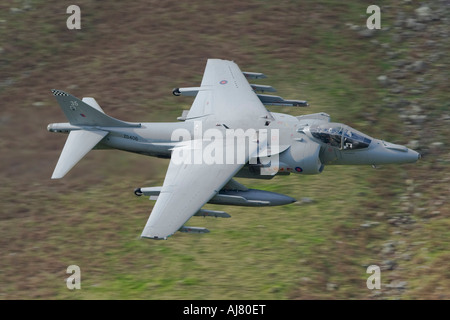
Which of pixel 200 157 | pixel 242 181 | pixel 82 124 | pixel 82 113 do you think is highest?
pixel 82 113

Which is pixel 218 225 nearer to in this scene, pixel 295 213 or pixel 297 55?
pixel 295 213

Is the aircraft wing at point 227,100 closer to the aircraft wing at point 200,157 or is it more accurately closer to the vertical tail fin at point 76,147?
the aircraft wing at point 200,157

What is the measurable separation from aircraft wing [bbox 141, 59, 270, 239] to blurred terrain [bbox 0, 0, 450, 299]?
2317 mm

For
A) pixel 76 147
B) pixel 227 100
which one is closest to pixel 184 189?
pixel 76 147

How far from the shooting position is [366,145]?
2508 centimetres

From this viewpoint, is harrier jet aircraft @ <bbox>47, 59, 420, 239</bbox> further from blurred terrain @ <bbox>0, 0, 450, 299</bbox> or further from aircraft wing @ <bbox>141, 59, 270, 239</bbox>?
blurred terrain @ <bbox>0, 0, 450, 299</bbox>

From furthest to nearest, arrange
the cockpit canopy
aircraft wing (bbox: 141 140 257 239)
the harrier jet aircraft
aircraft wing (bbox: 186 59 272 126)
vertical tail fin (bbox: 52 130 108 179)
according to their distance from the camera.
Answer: aircraft wing (bbox: 186 59 272 126) < vertical tail fin (bbox: 52 130 108 179) < the cockpit canopy < the harrier jet aircraft < aircraft wing (bbox: 141 140 257 239)

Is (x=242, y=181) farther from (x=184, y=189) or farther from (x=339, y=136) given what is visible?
(x=184, y=189)

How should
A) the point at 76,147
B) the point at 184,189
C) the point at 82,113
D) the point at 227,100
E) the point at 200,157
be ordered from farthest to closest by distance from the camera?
1. the point at 227,100
2. the point at 82,113
3. the point at 76,147
4. the point at 200,157
5. the point at 184,189

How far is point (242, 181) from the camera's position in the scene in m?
27.3

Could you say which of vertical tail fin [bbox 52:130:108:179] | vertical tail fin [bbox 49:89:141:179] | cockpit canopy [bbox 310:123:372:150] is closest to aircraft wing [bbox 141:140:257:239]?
cockpit canopy [bbox 310:123:372:150]

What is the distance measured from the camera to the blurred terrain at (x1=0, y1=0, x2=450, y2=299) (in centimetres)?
2338

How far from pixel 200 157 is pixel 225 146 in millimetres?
992

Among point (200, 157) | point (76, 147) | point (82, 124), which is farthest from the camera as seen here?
point (82, 124)
